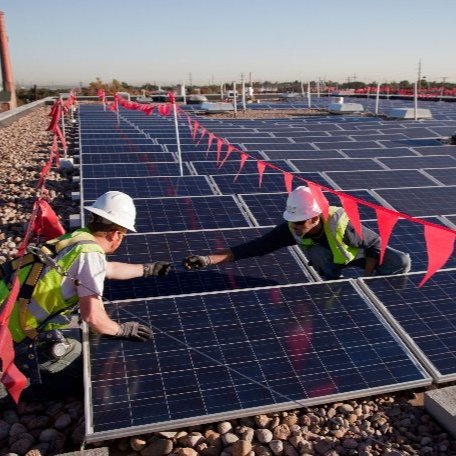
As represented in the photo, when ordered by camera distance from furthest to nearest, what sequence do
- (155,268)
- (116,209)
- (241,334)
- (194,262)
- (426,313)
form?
1. (194,262)
2. (155,268)
3. (426,313)
4. (241,334)
5. (116,209)

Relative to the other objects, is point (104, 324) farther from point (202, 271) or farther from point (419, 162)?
point (419, 162)

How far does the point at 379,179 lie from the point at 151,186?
4.90m

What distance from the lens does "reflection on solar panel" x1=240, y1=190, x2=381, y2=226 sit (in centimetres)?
784

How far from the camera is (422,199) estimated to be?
892 cm

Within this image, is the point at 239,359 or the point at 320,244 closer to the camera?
the point at 239,359

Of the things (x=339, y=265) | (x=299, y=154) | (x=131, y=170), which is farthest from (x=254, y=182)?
(x=339, y=265)

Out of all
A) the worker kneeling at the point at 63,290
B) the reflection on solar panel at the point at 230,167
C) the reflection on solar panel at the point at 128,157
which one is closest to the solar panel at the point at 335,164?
the reflection on solar panel at the point at 230,167

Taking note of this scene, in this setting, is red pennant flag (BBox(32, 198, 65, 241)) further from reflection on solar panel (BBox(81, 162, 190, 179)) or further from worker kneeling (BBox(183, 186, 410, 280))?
reflection on solar panel (BBox(81, 162, 190, 179))

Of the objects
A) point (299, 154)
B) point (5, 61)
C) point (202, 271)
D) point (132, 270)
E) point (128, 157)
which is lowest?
point (202, 271)

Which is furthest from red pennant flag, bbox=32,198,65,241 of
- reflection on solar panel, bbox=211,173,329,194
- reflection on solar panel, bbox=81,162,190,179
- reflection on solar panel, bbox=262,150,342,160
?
reflection on solar panel, bbox=262,150,342,160

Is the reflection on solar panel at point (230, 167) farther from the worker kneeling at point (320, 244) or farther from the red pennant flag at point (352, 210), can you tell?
the red pennant flag at point (352, 210)

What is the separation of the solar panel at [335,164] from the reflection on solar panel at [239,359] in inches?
293

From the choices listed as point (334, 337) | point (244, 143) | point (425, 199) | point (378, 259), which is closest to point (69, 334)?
point (334, 337)

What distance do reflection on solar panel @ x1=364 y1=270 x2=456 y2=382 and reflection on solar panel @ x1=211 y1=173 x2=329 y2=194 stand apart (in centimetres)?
480
